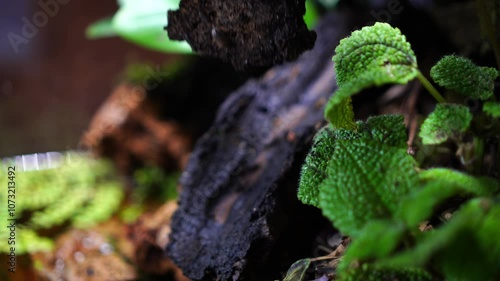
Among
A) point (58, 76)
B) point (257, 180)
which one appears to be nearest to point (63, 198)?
point (58, 76)

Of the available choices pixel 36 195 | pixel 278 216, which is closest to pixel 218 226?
pixel 278 216

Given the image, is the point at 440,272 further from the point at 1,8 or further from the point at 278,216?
the point at 1,8

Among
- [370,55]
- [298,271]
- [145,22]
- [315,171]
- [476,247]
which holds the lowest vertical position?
[298,271]

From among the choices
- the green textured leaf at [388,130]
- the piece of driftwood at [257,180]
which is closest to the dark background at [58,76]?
the piece of driftwood at [257,180]

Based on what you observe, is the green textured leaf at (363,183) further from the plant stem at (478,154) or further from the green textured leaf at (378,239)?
the plant stem at (478,154)

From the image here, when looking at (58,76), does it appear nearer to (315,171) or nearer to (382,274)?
(315,171)

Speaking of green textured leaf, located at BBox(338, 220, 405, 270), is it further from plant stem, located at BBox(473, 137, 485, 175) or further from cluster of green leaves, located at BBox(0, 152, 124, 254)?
cluster of green leaves, located at BBox(0, 152, 124, 254)
